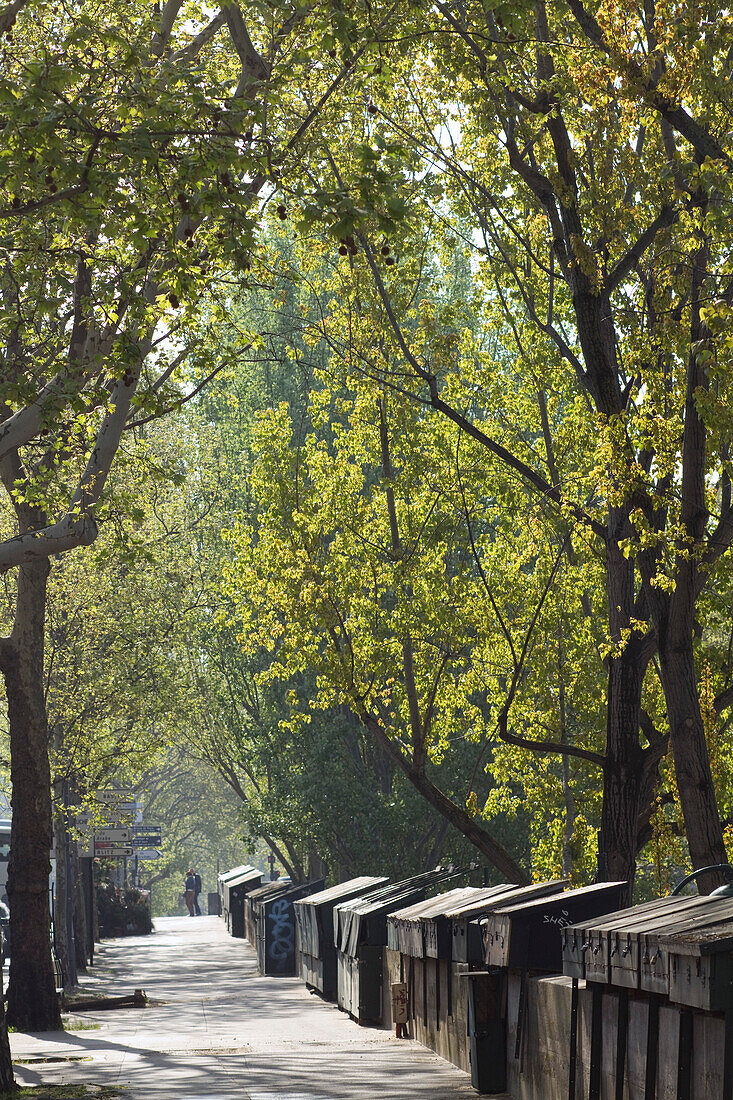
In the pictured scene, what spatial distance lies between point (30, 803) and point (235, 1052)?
3736 mm

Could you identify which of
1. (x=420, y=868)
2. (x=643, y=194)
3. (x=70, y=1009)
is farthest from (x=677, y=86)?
(x=420, y=868)

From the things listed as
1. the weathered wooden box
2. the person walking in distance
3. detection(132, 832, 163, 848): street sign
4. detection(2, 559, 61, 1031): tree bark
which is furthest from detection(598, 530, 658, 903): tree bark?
the person walking in distance

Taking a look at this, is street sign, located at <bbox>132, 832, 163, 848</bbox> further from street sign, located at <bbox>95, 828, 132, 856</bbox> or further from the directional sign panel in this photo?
street sign, located at <bbox>95, 828, 132, 856</bbox>

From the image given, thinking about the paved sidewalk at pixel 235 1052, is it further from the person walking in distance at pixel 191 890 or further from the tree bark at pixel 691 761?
the person walking in distance at pixel 191 890

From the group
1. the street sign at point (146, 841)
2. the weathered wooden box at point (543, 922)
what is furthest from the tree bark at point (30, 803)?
the street sign at point (146, 841)

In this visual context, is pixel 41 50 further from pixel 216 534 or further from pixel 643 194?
pixel 216 534

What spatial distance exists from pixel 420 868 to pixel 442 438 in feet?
41.6

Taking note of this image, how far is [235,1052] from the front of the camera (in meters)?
13.0

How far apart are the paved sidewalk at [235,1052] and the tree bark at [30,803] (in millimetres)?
832

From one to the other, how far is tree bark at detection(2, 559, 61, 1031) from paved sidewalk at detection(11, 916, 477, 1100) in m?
0.83

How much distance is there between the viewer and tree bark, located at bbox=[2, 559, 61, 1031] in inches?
598

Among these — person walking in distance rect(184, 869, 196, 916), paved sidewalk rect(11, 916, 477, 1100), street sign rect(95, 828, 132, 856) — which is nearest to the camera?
paved sidewalk rect(11, 916, 477, 1100)

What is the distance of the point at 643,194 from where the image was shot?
12.1 m

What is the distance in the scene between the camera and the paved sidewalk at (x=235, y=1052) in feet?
33.7
